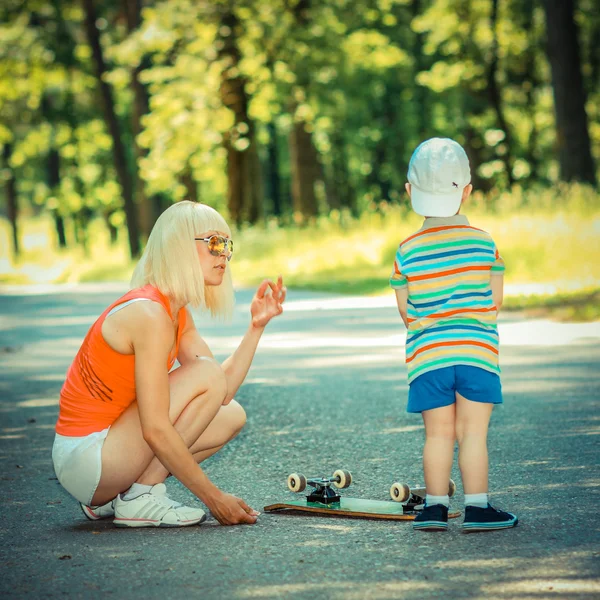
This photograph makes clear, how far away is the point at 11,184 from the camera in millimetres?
55156

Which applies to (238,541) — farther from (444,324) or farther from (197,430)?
(444,324)

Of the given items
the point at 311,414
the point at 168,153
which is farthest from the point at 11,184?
the point at 311,414

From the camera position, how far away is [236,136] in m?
30.0

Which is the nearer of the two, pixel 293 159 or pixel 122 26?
pixel 293 159

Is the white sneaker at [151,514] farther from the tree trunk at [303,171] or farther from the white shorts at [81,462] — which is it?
the tree trunk at [303,171]

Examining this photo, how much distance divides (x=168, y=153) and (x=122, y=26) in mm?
9153

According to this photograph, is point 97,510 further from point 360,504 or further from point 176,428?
point 360,504

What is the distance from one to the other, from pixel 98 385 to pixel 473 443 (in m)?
1.61

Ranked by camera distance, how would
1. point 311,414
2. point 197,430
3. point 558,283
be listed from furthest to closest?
point 558,283, point 311,414, point 197,430

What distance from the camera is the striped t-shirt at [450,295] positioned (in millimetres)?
4723

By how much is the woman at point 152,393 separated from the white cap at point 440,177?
0.85m

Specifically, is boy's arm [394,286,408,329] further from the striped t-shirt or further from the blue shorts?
the blue shorts

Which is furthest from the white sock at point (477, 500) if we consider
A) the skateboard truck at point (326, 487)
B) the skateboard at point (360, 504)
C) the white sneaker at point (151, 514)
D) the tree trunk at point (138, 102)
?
the tree trunk at point (138, 102)

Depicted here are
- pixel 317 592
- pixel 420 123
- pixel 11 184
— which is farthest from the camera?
pixel 11 184
